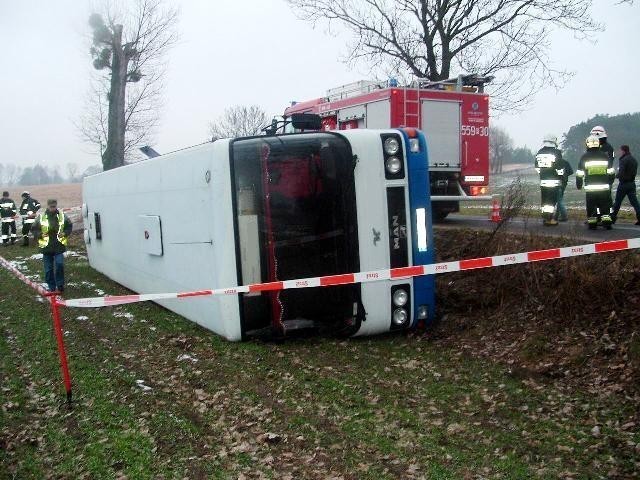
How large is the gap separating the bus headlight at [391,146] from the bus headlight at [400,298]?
158 centimetres

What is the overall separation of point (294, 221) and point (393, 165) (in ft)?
4.23

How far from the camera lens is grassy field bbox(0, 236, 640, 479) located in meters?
4.50

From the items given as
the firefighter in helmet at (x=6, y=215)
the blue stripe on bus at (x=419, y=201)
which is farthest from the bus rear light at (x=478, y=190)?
the firefighter in helmet at (x=6, y=215)

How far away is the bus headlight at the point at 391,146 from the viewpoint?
24.0 ft

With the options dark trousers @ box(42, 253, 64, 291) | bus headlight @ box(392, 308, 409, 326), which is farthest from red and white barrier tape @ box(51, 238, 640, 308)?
dark trousers @ box(42, 253, 64, 291)

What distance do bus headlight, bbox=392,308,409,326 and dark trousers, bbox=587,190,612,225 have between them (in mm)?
4134

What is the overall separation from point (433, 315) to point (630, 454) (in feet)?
11.2

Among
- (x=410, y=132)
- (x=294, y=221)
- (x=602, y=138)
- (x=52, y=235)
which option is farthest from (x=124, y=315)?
(x=602, y=138)

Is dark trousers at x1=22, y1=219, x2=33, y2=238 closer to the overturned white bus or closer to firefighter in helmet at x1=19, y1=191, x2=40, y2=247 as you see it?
firefighter in helmet at x1=19, y1=191, x2=40, y2=247

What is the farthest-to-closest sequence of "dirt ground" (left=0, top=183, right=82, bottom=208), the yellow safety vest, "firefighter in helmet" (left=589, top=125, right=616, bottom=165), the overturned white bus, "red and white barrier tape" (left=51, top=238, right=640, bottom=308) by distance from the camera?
1. "dirt ground" (left=0, top=183, right=82, bottom=208)
2. the yellow safety vest
3. "firefighter in helmet" (left=589, top=125, right=616, bottom=165)
4. the overturned white bus
5. "red and white barrier tape" (left=51, top=238, right=640, bottom=308)

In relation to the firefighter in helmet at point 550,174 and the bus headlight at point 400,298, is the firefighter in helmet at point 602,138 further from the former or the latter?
the bus headlight at point 400,298

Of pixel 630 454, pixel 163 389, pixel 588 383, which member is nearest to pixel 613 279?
pixel 588 383

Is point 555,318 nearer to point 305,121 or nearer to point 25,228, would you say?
point 305,121

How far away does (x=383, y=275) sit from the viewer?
7055 millimetres
